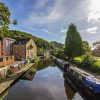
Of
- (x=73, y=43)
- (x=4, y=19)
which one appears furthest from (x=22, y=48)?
(x=4, y=19)

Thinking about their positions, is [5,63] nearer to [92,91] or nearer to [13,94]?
[13,94]

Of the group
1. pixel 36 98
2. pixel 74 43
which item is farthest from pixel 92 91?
pixel 74 43

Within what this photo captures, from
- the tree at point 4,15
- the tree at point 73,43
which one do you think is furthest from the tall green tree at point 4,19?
the tree at point 73,43

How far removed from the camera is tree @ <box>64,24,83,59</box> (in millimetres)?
75275

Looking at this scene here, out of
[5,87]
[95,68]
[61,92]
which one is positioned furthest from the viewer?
[95,68]

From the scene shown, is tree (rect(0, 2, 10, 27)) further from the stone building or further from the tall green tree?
the stone building

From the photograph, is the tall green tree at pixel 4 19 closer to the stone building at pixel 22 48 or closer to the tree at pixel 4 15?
the tree at pixel 4 15

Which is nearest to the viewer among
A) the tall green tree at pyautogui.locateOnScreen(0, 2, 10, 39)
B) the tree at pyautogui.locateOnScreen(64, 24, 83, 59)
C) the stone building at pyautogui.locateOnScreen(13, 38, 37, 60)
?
the tall green tree at pyautogui.locateOnScreen(0, 2, 10, 39)

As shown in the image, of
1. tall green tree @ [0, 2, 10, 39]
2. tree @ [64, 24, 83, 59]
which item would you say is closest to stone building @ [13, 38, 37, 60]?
tree @ [64, 24, 83, 59]

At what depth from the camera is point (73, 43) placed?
77125 mm

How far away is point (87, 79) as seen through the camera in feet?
90.9

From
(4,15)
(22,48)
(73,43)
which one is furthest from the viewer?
(22,48)

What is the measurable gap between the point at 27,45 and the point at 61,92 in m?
63.2

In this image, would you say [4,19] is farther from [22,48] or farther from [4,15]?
[22,48]
